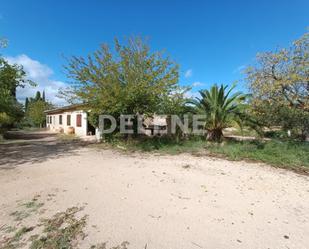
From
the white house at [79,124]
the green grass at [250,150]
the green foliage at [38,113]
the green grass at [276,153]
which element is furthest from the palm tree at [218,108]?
the green foliage at [38,113]

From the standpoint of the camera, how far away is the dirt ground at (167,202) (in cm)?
252

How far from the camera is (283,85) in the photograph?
7.14 metres

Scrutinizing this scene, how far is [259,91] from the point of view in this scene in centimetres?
775

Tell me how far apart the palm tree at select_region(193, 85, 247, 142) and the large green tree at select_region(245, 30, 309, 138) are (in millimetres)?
1192

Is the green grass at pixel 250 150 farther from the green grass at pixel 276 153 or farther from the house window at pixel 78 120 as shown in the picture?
the house window at pixel 78 120

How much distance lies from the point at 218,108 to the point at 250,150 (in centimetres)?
294

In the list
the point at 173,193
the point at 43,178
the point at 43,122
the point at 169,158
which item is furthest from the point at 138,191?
the point at 43,122

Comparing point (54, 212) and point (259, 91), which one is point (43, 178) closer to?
point (54, 212)

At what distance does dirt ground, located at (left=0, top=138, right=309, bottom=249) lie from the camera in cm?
252

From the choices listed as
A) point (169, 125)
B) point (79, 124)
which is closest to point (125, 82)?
point (169, 125)

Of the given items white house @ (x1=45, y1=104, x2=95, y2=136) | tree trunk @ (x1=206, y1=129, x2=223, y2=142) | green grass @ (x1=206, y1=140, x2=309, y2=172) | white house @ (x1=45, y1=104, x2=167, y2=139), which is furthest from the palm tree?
white house @ (x1=45, y1=104, x2=95, y2=136)

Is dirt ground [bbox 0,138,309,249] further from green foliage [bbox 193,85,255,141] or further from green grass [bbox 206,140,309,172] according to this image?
green foliage [bbox 193,85,255,141]

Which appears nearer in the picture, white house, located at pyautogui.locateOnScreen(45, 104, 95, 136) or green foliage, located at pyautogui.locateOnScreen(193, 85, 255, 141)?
green foliage, located at pyautogui.locateOnScreen(193, 85, 255, 141)

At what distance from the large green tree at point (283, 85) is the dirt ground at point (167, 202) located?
11.0 feet
